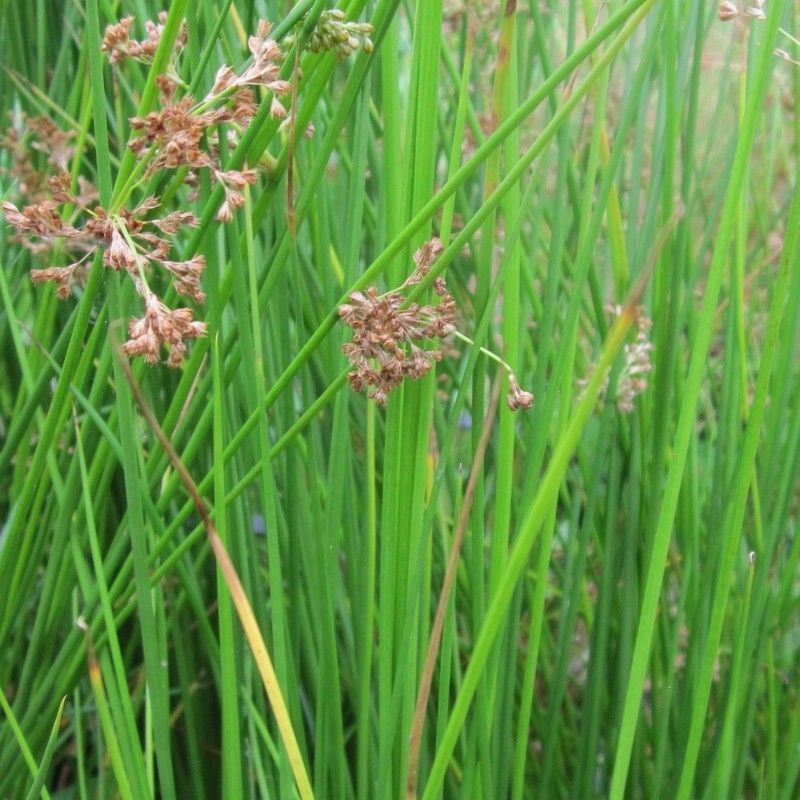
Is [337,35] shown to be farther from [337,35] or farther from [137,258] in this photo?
[137,258]

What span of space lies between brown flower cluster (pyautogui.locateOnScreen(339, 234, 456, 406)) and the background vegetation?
0.06 ft

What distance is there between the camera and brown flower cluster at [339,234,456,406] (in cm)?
49

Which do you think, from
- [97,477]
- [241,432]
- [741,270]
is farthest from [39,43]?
[741,270]

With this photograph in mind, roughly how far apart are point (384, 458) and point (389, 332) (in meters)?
0.18

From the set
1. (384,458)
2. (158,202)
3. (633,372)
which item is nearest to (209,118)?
(158,202)

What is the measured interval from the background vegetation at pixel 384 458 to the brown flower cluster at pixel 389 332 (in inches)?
0.7

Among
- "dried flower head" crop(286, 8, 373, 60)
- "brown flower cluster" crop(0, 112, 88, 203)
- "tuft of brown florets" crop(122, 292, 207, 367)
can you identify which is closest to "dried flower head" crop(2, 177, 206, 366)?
"tuft of brown florets" crop(122, 292, 207, 367)

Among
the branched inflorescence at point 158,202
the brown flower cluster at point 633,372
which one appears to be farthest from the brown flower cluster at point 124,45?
the brown flower cluster at point 633,372

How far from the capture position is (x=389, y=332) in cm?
49

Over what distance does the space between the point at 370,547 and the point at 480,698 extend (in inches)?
4.6

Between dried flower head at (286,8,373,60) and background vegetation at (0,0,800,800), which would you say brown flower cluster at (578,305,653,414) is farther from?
dried flower head at (286,8,373,60)

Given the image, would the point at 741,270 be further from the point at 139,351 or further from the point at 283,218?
the point at 139,351

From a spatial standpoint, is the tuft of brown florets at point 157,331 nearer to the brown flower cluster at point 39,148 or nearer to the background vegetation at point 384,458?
the background vegetation at point 384,458

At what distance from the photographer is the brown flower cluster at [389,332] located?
0.49 meters
